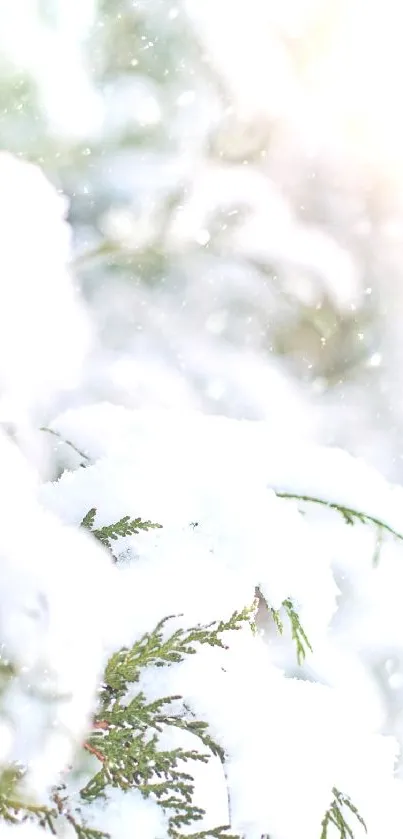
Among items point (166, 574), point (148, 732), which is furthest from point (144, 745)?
point (166, 574)

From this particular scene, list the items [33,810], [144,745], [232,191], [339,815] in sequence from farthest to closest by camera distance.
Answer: [232,191] → [339,815] → [144,745] → [33,810]

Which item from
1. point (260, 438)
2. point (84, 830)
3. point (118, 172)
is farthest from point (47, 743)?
point (118, 172)

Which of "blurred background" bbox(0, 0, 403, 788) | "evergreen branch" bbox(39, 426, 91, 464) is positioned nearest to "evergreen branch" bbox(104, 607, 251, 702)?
"evergreen branch" bbox(39, 426, 91, 464)

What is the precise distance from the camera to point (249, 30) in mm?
2922

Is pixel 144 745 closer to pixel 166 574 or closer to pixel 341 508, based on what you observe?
pixel 166 574

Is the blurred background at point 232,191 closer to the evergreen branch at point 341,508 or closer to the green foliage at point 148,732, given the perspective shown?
the evergreen branch at point 341,508

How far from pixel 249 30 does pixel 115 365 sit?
142cm

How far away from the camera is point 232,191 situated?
279 cm

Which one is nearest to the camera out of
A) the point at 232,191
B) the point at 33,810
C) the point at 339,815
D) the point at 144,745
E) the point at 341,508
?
the point at 33,810

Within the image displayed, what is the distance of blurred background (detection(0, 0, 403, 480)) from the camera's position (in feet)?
8.16

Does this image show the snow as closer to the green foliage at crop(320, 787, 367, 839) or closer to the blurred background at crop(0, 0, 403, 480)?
the green foliage at crop(320, 787, 367, 839)

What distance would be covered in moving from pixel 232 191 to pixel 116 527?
6.48ft

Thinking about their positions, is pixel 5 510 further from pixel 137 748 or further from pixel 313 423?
pixel 313 423

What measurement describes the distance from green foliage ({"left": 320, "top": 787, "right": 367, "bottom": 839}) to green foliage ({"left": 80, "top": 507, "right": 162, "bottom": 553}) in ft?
1.38
